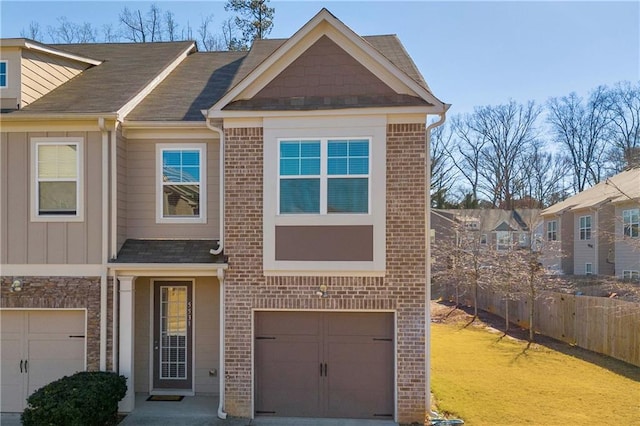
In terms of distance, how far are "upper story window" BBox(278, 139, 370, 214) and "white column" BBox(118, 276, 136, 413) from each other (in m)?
3.32

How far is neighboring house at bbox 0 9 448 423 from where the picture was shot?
8117 mm

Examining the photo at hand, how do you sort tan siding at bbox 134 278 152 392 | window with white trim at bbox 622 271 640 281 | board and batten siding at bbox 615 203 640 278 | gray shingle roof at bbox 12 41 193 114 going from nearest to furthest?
gray shingle roof at bbox 12 41 193 114 < tan siding at bbox 134 278 152 392 < window with white trim at bbox 622 271 640 281 < board and batten siding at bbox 615 203 640 278

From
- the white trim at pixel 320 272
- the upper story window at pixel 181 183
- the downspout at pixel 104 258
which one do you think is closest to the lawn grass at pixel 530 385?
the white trim at pixel 320 272

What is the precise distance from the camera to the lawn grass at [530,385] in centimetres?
841

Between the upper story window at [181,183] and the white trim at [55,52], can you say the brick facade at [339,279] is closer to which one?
the upper story window at [181,183]

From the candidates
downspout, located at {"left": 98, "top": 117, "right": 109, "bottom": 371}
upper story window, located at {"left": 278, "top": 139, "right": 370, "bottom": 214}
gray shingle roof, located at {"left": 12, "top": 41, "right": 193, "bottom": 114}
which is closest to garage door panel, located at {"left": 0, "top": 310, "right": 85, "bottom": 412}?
downspout, located at {"left": 98, "top": 117, "right": 109, "bottom": 371}

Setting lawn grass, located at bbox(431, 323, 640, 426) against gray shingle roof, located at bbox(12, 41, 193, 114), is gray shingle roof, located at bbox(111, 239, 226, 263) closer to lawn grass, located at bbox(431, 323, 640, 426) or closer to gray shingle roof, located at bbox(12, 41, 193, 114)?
gray shingle roof, located at bbox(12, 41, 193, 114)

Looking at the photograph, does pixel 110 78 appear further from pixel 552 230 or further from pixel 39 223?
pixel 552 230

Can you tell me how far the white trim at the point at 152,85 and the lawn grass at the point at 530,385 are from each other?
8403 millimetres

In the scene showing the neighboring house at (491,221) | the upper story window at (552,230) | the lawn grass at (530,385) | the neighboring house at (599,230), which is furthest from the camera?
the neighboring house at (491,221)

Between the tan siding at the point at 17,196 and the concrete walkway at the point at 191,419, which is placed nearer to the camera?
the concrete walkway at the point at 191,419

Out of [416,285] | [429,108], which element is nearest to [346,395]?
[416,285]

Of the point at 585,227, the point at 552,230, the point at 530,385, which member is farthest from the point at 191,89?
the point at 552,230

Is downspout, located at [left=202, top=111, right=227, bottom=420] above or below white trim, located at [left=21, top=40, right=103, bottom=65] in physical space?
below
